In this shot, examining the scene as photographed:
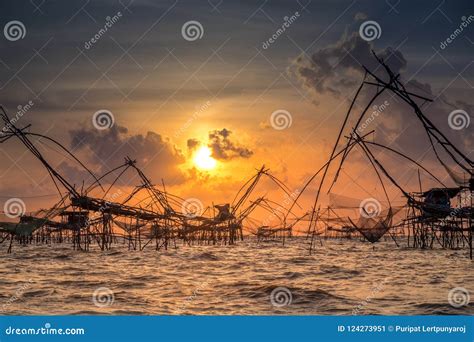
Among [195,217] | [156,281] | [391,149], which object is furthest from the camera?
[195,217]

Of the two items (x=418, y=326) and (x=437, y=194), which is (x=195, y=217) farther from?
(x=418, y=326)

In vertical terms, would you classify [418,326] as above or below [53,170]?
below

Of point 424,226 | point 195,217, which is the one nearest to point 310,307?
point 195,217

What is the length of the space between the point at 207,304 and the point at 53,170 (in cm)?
683

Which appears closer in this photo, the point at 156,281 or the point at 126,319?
the point at 126,319

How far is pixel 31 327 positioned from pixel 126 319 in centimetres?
113

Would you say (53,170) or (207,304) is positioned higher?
(53,170)

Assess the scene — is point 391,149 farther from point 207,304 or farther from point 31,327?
point 31,327

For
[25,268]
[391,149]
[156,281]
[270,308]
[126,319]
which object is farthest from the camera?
[25,268]

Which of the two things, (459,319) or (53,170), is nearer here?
(459,319)

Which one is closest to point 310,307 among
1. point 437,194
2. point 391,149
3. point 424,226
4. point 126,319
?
point 391,149

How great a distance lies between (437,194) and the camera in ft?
100

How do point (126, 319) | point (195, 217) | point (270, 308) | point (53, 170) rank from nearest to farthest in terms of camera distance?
point (126, 319), point (270, 308), point (53, 170), point (195, 217)

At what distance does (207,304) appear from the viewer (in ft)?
31.7
